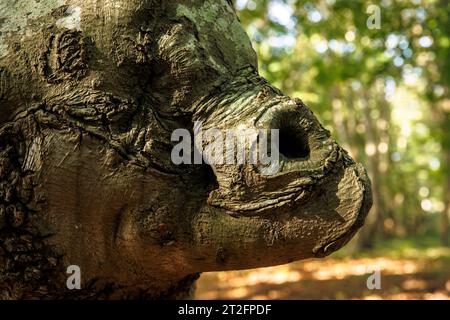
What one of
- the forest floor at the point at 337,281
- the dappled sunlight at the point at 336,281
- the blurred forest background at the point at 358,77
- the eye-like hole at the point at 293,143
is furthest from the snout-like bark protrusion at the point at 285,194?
the dappled sunlight at the point at 336,281

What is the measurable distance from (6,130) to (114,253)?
74 cm

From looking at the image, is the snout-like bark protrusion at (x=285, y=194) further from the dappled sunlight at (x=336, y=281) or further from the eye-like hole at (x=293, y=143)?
the dappled sunlight at (x=336, y=281)

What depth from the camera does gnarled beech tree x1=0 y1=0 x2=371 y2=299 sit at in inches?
86.0

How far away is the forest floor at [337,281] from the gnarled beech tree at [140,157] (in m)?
3.85

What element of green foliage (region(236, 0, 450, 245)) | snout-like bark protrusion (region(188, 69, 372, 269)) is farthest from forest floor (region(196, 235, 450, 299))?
snout-like bark protrusion (region(188, 69, 372, 269))

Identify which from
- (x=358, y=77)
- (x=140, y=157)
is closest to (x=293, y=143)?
(x=140, y=157)

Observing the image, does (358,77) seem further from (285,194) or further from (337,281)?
(285,194)

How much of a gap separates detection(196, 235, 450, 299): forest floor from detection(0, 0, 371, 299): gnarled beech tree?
12.6 ft

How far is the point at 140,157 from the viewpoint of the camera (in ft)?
7.37

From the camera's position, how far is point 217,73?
7.90 feet

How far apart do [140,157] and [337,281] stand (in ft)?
24.8

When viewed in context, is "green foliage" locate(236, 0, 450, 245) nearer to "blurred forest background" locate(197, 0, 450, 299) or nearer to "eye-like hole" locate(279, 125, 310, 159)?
"blurred forest background" locate(197, 0, 450, 299)
